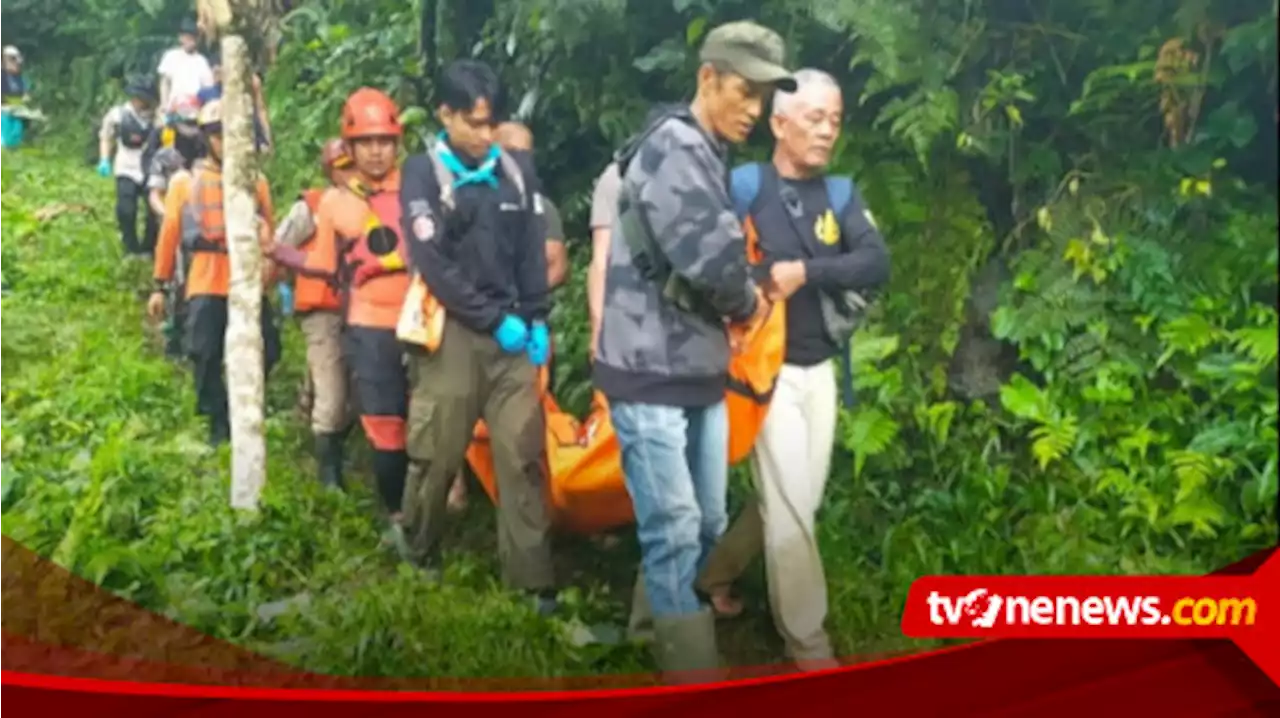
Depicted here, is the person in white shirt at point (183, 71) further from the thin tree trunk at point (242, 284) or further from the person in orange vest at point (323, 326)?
the person in orange vest at point (323, 326)

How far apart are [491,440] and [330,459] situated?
0.78 feet

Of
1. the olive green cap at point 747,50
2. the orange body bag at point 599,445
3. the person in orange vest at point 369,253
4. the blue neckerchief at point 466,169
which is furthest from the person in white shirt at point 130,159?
the olive green cap at point 747,50

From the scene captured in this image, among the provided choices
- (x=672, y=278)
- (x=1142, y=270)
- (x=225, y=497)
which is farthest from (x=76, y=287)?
(x=1142, y=270)

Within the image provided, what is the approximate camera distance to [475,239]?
1587mm

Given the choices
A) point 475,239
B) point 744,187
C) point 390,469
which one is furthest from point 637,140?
point 390,469

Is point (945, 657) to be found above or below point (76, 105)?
below

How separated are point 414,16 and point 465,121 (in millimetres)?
163

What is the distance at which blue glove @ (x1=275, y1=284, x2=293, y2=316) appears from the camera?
5.35ft

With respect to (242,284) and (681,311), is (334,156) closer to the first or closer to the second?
(242,284)

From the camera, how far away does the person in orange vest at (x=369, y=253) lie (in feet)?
5.22

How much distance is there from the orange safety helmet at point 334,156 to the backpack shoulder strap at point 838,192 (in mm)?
683

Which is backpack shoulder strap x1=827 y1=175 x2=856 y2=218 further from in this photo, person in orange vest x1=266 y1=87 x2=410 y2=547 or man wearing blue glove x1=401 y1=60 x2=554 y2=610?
person in orange vest x1=266 y1=87 x2=410 y2=547

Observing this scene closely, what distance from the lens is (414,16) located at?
1.59 m

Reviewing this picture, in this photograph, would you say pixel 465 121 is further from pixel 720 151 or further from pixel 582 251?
pixel 720 151
